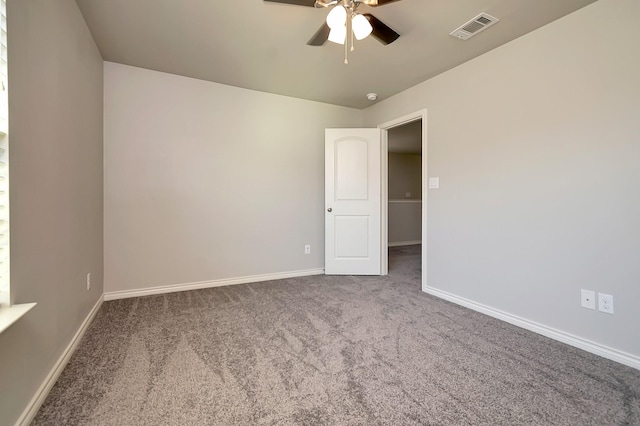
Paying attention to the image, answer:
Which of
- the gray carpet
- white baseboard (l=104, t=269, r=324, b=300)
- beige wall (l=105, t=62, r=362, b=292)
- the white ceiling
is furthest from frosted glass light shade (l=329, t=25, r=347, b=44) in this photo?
white baseboard (l=104, t=269, r=324, b=300)

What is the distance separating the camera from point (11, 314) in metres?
1.06

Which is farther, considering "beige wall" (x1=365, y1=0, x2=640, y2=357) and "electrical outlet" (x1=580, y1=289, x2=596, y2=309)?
"electrical outlet" (x1=580, y1=289, x2=596, y2=309)

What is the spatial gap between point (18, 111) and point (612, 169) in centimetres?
325

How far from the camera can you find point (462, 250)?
2730mm

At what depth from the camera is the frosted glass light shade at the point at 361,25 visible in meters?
1.71

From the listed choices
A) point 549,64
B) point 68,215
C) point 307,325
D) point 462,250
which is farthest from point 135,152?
point 549,64

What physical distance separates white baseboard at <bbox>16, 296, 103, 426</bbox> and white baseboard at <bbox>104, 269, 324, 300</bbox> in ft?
2.18

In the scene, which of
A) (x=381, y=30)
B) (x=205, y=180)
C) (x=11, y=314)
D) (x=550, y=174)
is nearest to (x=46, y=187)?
(x=11, y=314)

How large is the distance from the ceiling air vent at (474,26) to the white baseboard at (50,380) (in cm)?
342

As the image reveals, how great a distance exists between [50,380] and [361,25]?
266 centimetres

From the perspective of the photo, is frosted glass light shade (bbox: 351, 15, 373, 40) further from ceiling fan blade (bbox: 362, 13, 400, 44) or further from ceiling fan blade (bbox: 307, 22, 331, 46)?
ceiling fan blade (bbox: 307, 22, 331, 46)

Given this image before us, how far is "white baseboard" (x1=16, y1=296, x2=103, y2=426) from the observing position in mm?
1202

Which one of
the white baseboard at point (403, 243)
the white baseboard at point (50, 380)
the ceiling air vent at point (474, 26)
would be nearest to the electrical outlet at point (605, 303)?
the ceiling air vent at point (474, 26)

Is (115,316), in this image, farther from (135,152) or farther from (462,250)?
(462,250)
